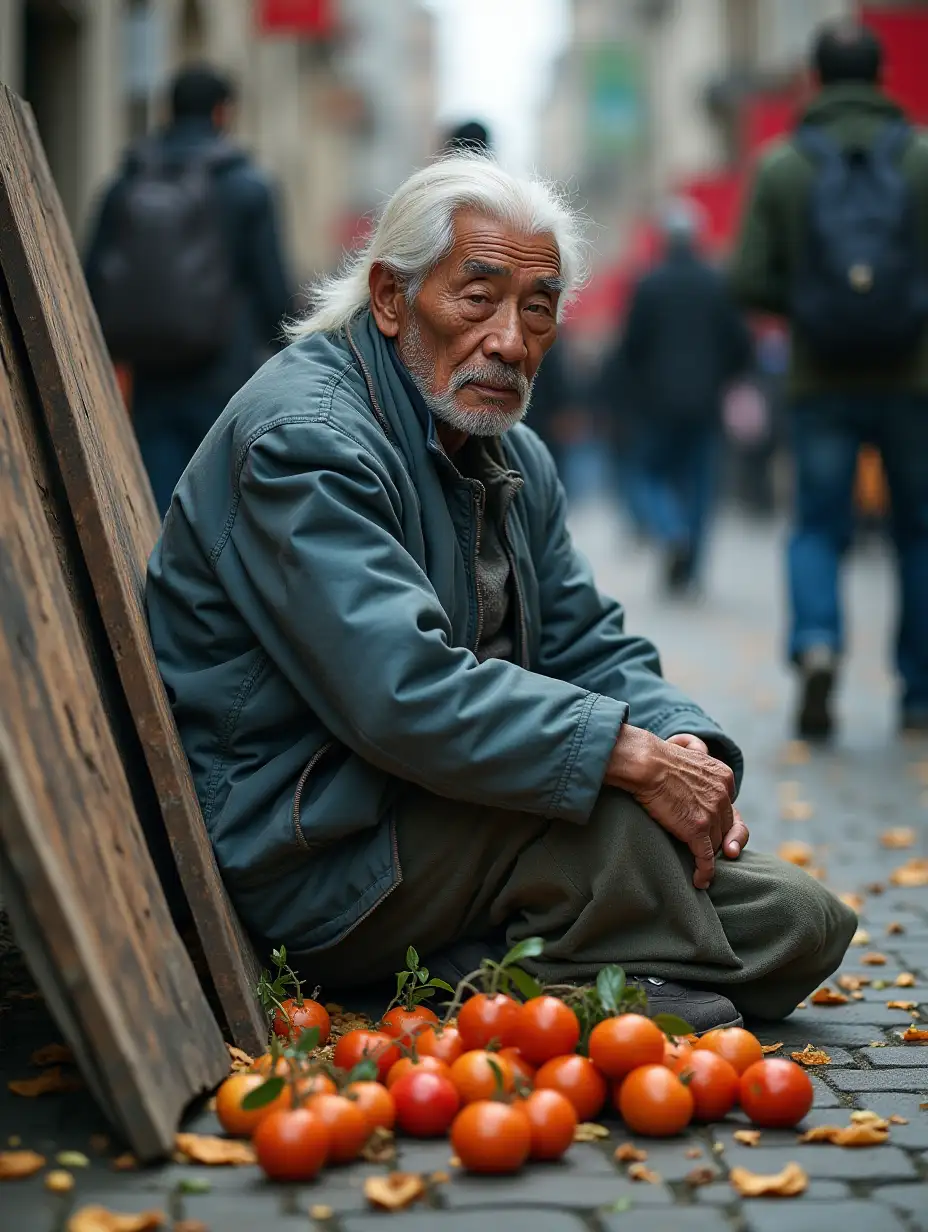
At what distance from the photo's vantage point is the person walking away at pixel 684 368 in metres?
13.2

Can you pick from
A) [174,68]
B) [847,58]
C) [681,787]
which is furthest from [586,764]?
[174,68]

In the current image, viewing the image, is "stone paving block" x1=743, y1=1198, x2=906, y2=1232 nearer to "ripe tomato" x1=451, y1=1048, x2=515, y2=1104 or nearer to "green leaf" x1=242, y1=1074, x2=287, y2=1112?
"ripe tomato" x1=451, y1=1048, x2=515, y2=1104

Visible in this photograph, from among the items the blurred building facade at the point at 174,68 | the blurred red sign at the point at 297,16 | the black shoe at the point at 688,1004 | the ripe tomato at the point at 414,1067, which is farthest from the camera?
the blurred red sign at the point at 297,16

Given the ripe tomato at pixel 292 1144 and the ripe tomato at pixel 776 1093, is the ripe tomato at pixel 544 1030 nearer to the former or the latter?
the ripe tomato at pixel 776 1093

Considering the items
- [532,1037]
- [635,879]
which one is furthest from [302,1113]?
[635,879]

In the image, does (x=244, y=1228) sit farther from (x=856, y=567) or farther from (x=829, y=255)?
(x=856, y=567)

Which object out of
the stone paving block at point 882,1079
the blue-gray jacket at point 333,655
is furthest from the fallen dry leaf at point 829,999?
the blue-gray jacket at point 333,655

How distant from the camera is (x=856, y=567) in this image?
1631 cm

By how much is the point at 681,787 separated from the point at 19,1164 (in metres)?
1.34

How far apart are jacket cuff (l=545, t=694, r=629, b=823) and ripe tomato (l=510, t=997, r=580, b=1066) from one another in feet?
1.30

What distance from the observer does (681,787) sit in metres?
3.57

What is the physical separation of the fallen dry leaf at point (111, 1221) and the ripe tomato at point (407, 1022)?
2.23 ft

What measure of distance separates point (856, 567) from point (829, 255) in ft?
30.2

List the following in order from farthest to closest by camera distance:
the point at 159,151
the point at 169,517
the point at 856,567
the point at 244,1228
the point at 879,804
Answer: the point at 856,567 < the point at 159,151 < the point at 879,804 < the point at 169,517 < the point at 244,1228
